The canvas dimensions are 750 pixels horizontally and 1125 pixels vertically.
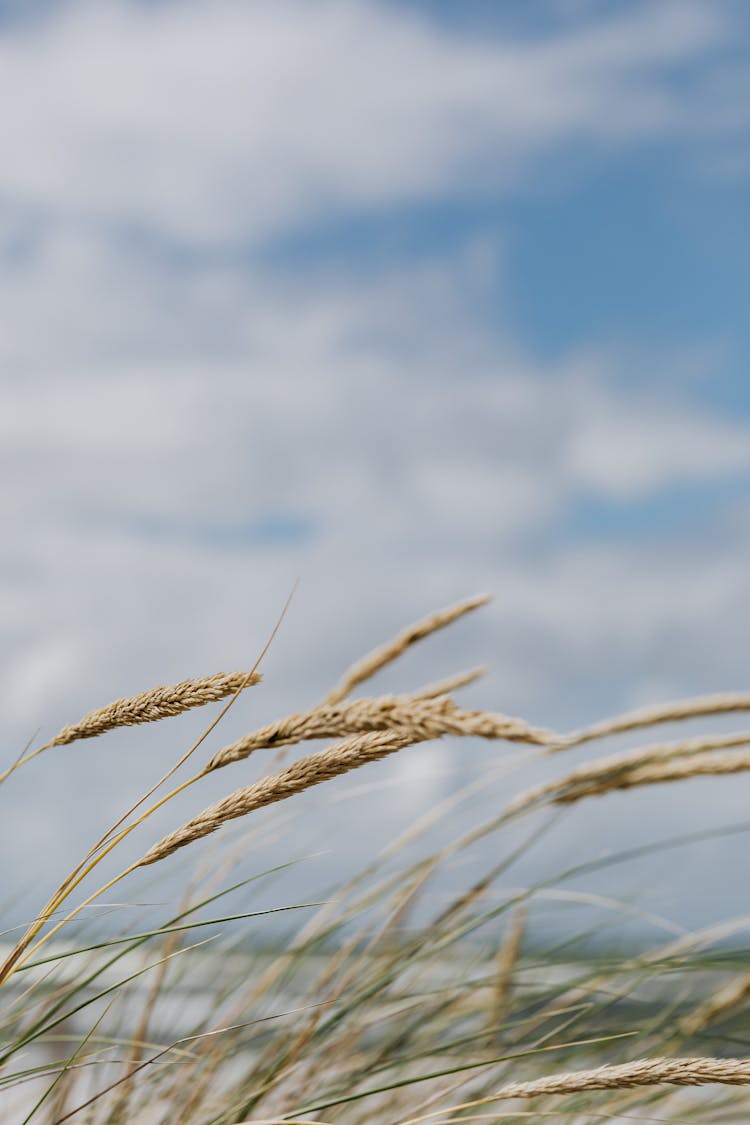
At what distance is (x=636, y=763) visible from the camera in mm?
1872

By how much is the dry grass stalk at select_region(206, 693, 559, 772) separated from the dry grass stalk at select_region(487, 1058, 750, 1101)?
307mm

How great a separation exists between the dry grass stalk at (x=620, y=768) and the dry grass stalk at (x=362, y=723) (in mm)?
732

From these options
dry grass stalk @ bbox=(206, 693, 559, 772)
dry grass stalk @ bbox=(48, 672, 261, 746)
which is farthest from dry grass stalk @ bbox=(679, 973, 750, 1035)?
dry grass stalk @ bbox=(48, 672, 261, 746)

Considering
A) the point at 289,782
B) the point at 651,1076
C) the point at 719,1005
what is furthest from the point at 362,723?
the point at 719,1005

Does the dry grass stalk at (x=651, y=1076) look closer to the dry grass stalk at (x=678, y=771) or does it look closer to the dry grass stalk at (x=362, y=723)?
the dry grass stalk at (x=362, y=723)

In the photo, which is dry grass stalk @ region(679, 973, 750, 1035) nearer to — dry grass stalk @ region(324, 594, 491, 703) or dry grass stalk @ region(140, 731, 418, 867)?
dry grass stalk @ region(324, 594, 491, 703)

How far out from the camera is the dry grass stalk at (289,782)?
1.11 metres

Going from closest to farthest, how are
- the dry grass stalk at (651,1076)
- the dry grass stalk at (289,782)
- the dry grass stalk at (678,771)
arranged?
1. the dry grass stalk at (651,1076)
2. the dry grass stalk at (289,782)
3. the dry grass stalk at (678,771)

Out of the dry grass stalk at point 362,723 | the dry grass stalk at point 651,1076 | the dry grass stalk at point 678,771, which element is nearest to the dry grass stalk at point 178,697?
the dry grass stalk at point 362,723

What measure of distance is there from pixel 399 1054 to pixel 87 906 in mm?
936

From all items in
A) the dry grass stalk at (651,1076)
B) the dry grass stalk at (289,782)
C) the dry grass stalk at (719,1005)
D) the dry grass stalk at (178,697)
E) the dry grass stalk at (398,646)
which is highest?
the dry grass stalk at (398,646)

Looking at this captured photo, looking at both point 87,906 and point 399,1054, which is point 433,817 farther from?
point 87,906

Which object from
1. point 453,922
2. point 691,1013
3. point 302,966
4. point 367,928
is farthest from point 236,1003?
point 691,1013

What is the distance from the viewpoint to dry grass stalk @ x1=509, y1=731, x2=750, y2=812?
1.87m
